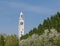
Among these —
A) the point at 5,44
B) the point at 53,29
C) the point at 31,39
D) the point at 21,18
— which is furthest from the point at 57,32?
the point at 21,18

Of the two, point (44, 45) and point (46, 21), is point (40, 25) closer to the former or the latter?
point (46, 21)

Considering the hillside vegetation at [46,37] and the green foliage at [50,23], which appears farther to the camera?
the green foliage at [50,23]

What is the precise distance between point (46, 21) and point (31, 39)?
24.1ft

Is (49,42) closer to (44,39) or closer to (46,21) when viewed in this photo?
(44,39)

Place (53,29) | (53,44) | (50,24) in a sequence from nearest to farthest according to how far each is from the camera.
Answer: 1. (53,44)
2. (53,29)
3. (50,24)

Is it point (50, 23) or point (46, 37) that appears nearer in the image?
point (46, 37)

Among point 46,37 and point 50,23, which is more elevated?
point 50,23

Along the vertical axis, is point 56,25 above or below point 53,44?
above

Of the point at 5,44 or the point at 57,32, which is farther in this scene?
the point at 5,44

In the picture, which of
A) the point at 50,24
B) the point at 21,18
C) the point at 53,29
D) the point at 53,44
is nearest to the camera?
the point at 53,44

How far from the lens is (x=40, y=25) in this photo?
2359 inches

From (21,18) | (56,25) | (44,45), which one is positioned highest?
(21,18)

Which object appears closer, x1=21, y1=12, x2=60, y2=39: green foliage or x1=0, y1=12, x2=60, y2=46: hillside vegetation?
x1=0, y1=12, x2=60, y2=46: hillside vegetation

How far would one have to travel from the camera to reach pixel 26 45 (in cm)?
5134
